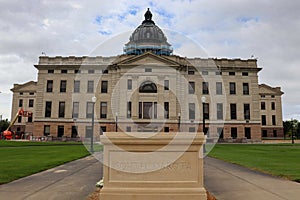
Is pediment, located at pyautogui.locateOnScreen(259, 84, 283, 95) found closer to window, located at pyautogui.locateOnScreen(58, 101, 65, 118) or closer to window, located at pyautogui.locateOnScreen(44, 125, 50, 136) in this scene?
window, located at pyautogui.locateOnScreen(58, 101, 65, 118)

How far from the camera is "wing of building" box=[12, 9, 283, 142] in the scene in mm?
55438

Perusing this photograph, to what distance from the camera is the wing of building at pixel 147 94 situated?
5544 cm

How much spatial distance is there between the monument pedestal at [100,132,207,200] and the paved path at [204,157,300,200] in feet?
5.52

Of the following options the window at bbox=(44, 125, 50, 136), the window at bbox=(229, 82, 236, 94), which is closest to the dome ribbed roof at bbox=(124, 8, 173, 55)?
the window at bbox=(229, 82, 236, 94)

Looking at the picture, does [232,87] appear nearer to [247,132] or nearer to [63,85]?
[247,132]

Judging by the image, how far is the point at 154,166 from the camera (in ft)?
21.2

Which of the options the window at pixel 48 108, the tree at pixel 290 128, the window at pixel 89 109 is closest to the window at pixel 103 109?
the window at pixel 89 109

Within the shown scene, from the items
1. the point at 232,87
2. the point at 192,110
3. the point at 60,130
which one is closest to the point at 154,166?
the point at 192,110

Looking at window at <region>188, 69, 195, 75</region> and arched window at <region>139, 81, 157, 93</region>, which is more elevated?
window at <region>188, 69, 195, 75</region>

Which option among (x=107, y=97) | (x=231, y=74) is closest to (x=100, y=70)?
(x=107, y=97)

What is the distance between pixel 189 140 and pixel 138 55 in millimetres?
51046

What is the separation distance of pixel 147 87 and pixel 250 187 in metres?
50.3

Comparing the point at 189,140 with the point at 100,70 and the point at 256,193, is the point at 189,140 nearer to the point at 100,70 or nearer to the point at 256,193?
the point at 256,193

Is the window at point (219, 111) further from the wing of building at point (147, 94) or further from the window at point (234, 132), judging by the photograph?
the window at point (234, 132)
